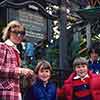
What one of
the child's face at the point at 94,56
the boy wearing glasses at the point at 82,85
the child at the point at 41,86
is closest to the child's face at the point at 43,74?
the child at the point at 41,86

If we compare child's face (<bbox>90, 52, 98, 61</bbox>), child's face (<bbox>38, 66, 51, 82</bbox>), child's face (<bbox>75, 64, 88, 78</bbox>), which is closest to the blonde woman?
child's face (<bbox>38, 66, 51, 82</bbox>)

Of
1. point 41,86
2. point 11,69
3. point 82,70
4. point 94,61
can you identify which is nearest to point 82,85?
point 82,70

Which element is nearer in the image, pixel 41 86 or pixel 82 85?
pixel 41 86

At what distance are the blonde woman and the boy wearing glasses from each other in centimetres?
152

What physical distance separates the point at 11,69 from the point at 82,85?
5.63 ft

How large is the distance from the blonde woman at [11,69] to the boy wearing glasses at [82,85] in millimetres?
1519

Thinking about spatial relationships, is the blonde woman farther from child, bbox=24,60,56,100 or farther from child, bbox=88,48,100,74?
child, bbox=88,48,100,74

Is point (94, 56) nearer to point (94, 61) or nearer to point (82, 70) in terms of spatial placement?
point (94, 61)

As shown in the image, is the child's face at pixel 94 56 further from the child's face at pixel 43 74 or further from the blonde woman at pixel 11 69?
the blonde woman at pixel 11 69

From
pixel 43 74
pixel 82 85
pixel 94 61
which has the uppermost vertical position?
pixel 94 61

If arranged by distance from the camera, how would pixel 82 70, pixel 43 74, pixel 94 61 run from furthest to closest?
pixel 94 61 → pixel 82 70 → pixel 43 74

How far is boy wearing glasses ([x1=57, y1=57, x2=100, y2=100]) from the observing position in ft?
20.7

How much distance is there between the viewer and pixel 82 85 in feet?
20.7

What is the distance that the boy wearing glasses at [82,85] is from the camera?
6.30 meters
